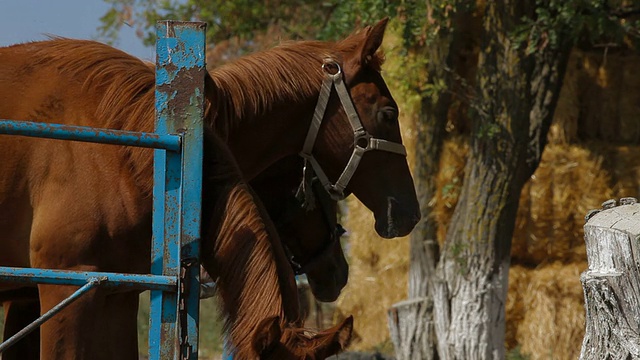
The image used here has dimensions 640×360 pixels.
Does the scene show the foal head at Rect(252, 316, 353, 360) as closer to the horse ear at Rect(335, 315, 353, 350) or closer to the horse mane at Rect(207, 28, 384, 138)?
the horse ear at Rect(335, 315, 353, 350)

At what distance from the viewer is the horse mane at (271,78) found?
3631mm

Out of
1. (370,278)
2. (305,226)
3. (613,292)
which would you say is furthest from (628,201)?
(370,278)

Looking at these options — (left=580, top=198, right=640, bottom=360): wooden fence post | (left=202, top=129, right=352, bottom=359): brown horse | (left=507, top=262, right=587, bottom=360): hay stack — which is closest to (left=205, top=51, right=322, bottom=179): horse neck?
(left=202, top=129, right=352, bottom=359): brown horse

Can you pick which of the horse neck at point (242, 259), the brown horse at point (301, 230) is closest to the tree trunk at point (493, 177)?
the brown horse at point (301, 230)

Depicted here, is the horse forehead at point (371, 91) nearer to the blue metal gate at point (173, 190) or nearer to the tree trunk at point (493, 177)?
the blue metal gate at point (173, 190)

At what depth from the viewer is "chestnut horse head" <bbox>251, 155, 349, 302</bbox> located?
4258 millimetres

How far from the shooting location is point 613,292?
8.59 feet

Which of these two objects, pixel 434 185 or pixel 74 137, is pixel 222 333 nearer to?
pixel 74 137

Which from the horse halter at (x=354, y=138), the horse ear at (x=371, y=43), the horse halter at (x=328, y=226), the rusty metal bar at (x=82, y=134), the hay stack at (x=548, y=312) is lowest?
the hay stack at (x=548, y=312)

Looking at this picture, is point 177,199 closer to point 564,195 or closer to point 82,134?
point 82,134

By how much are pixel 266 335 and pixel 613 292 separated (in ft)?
3.11

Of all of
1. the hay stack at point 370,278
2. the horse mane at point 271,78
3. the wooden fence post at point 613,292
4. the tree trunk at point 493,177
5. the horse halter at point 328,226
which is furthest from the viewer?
the hay stack at point 370,278

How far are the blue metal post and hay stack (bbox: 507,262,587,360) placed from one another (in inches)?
199

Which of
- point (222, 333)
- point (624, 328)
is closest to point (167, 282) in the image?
point (222, 333)
